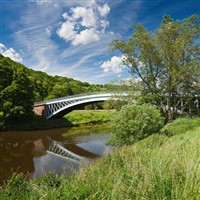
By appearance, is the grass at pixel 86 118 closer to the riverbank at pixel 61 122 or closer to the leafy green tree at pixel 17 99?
the riverbank at pixel 61 122

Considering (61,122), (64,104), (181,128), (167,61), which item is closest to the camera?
(181,128)

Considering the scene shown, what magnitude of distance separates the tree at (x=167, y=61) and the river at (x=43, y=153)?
5964 millimetres

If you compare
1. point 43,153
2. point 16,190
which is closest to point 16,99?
point 43,153

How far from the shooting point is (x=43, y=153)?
2159cm

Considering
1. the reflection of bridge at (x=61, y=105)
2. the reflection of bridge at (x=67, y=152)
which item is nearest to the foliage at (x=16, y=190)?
the reflection of bridge at (x=67, y=152)

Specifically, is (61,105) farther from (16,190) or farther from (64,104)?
(16,190)

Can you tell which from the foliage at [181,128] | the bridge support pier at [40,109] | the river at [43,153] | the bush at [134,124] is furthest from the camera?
the bridge support pier at [40,109]

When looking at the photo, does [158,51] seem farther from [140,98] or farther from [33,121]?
[33,121]

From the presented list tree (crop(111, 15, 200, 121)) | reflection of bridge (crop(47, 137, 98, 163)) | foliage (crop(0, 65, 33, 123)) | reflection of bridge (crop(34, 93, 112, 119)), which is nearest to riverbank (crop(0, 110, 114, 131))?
foliage (crop(0, 65, 33, 123))

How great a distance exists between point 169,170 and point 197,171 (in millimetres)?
534

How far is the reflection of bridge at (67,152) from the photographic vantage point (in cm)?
1928

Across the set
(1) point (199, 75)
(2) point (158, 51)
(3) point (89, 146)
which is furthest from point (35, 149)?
(1) point (199, 75)

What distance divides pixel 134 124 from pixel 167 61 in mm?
7940

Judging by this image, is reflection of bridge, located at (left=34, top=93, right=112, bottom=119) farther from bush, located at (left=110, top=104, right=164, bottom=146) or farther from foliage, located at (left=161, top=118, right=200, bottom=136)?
bush, located at (left=110, top=104, right=164, bottom=146)
